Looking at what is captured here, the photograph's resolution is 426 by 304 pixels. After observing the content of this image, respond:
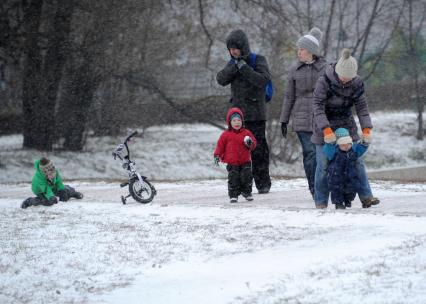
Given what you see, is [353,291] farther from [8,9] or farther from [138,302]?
[8,9]

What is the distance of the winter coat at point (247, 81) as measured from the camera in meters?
11.2

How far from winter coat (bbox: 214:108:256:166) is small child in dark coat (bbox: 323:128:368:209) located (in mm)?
1552

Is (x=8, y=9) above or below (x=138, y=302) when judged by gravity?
above

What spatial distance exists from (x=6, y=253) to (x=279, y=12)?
1696cm

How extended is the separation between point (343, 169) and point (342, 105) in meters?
0.64

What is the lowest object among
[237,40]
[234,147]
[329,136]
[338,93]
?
[234,147]

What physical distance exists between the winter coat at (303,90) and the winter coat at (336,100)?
0.99 metres

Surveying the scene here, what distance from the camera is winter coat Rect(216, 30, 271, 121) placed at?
11.2 meters

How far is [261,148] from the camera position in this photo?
38.1 ft

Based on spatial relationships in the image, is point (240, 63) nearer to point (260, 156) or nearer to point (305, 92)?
point (305, 92)

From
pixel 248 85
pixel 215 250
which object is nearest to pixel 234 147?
pixel 248 85

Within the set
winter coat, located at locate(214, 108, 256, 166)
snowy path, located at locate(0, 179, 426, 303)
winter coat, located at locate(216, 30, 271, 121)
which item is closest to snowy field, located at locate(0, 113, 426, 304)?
snowy path, located at locate(0, 179, 426, 303)

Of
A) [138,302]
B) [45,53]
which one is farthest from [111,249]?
[45,53]

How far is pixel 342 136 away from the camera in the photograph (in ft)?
30.8
